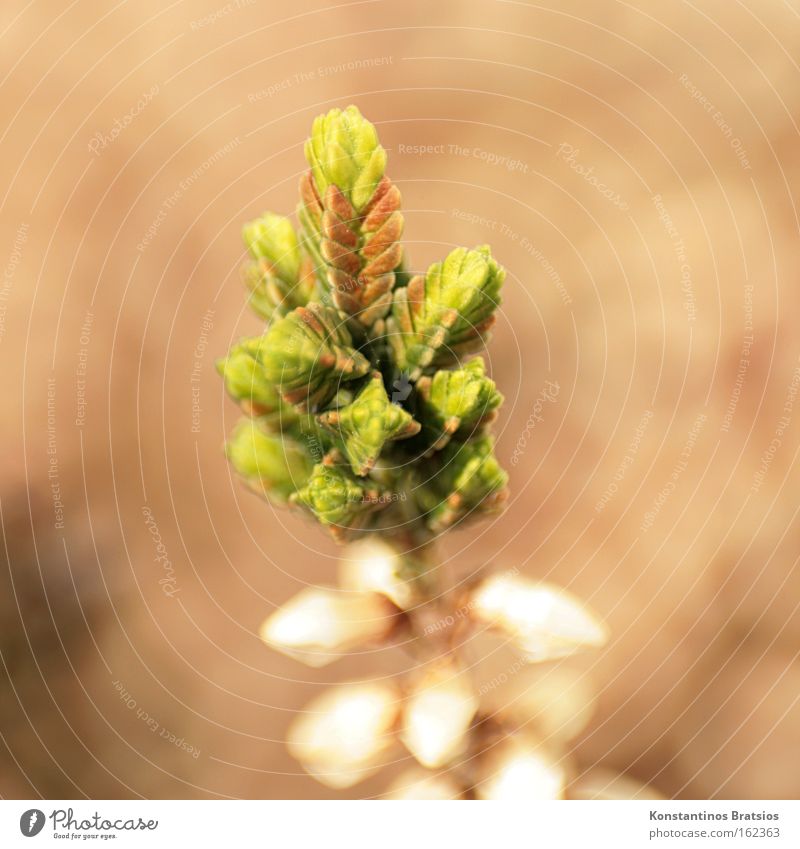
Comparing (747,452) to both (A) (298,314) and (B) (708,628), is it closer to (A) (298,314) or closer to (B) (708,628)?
(B) (708,628)

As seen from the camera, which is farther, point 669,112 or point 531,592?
point 669,112

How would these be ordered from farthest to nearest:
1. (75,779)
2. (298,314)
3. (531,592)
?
(75,779) < (531,592) < (298,314)

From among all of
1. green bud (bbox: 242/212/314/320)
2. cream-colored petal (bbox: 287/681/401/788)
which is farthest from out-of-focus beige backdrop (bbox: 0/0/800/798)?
green bud (bbox: 242/212/314/320)

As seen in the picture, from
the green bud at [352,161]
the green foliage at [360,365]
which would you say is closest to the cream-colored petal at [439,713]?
the green foliage at [360,365]

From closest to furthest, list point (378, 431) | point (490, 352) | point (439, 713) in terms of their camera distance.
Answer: point (378, 431), point (439, 713), point (490, 352)

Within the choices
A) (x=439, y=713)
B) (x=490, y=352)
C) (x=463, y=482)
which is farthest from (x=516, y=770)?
(x=490, y=352)

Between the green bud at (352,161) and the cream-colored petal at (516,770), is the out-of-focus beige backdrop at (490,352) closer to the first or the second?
the cream-colored petal at (516,770)

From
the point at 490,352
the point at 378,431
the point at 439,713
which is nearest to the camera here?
the point at 378,431

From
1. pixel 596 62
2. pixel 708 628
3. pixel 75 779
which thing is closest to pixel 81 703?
pixel 75 779

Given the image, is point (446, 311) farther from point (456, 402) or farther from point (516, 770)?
point (516, 770)
